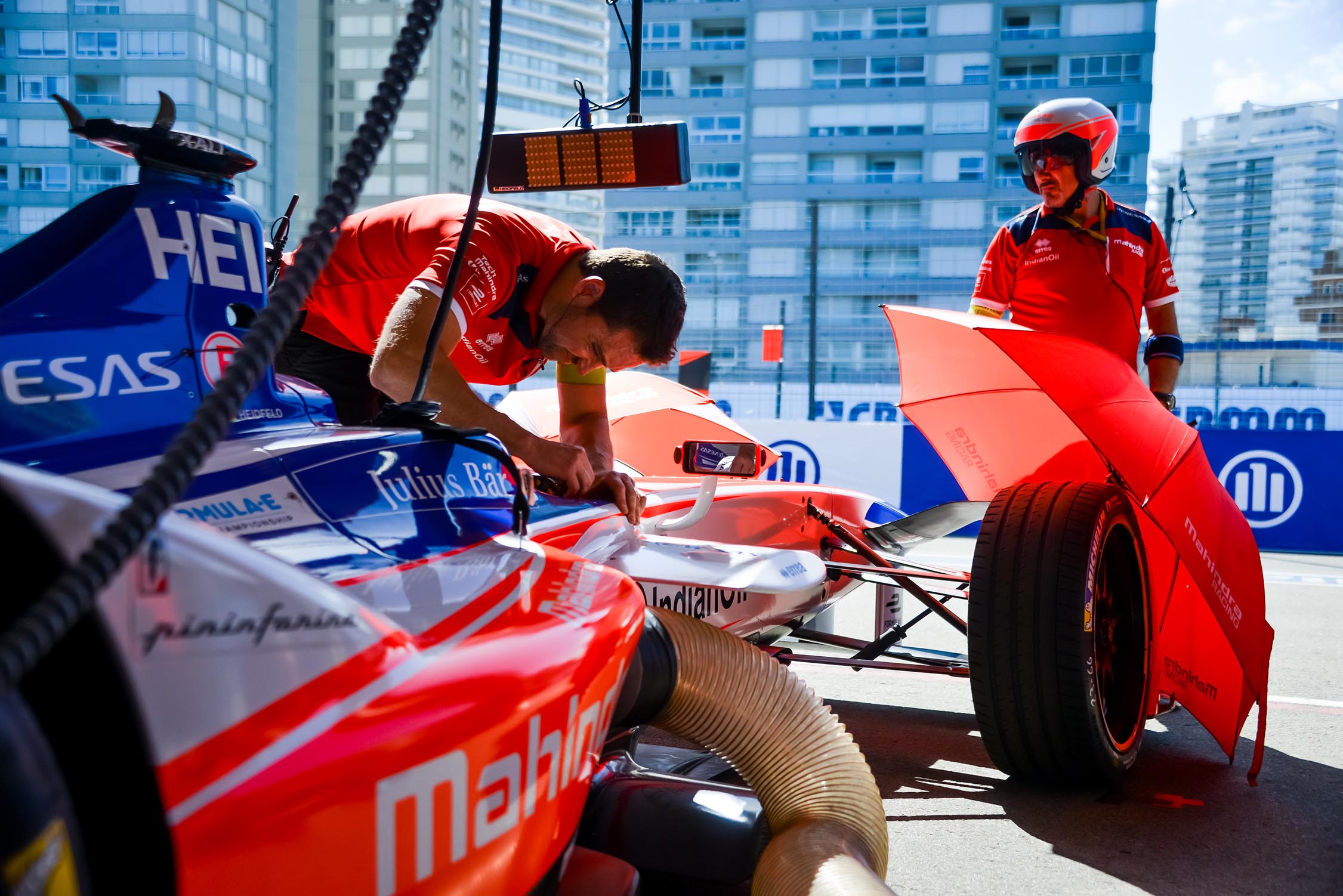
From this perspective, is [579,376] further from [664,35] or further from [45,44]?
[664,35]

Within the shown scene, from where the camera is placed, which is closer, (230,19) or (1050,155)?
(1050,155)

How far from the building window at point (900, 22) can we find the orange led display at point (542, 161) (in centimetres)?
4712

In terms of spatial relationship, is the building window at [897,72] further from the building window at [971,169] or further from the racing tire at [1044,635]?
the racing tire at [1044,635]

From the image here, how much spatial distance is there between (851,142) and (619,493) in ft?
151

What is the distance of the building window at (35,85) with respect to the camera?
94.6 ft

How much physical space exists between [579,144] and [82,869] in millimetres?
2434

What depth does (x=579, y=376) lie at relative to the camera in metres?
3.04

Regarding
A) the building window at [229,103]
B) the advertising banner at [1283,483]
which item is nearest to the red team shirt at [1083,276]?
the advertising banner at [1283,483]

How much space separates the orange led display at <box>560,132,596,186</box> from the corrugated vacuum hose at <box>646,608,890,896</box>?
146cm

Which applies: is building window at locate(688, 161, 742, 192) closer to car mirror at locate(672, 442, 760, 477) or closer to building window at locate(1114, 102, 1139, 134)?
building window at locate(1114, 102, 1139, 134)

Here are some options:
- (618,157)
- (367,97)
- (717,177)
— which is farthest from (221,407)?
(367,97)

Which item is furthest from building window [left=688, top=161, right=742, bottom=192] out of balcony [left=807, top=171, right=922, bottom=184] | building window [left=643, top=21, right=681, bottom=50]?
building window [left=643, top=21, right=681, bottom=50]

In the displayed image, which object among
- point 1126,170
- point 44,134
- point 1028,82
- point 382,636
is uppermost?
point 1028,82

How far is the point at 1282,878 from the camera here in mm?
2242
